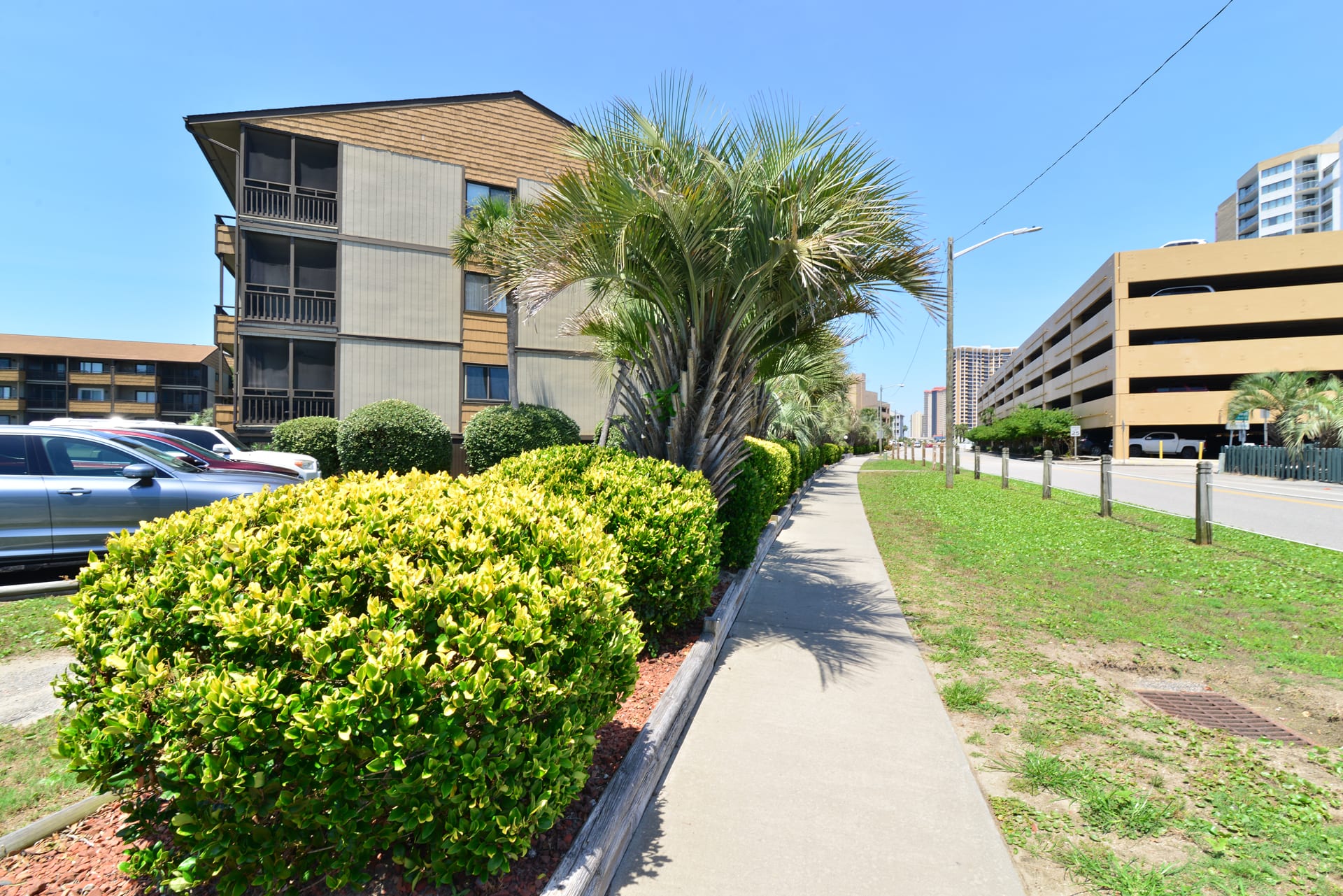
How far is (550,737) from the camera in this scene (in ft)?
6.79

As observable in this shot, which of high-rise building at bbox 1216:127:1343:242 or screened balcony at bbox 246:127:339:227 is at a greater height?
high-rise building at bbox 1216:127:1343:242

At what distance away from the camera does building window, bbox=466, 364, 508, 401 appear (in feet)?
63.8

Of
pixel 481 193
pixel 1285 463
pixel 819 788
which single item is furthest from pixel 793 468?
pixel 1285 463

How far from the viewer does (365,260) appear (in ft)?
58.4

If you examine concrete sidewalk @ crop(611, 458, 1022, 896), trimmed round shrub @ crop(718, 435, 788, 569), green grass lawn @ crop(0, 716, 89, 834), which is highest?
trimmed round shrub @ crop(718, 435, 788, 569)

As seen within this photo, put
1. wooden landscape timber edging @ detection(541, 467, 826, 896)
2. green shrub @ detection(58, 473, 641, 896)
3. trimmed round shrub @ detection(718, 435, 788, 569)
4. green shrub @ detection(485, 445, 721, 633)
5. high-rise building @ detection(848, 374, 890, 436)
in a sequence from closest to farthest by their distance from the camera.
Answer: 1. green shrub @ detection(58, 473, 641, 896)
2. wooden landscape timber edging @ detection(541, 467, 826, 896)
3. green shrub @ detection(485, 445, 721, 633)
4. trimmed round shrub @ detection(718, 435, 788, 569)
5. high-rise building @ detection(848, 374, 890, 436)

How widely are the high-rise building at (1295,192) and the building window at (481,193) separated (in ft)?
386

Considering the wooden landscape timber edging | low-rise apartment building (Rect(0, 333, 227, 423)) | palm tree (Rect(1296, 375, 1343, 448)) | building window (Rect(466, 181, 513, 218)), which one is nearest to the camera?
the wooden landscape timber edging

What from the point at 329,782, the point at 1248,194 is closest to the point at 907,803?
the point at 329,782

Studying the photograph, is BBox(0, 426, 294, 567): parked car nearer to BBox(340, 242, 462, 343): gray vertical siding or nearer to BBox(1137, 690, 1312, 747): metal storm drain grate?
BBox(1137, 690, 1312, 747): metal storm drain grate

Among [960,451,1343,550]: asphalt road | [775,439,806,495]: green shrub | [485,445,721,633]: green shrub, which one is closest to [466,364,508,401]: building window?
[775,439,806,495]: green shrub

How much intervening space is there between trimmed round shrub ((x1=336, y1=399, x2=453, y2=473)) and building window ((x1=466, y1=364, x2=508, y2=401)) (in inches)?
139

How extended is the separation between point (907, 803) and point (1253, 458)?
34.9 m

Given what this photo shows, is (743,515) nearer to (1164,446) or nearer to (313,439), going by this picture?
(313,439)
